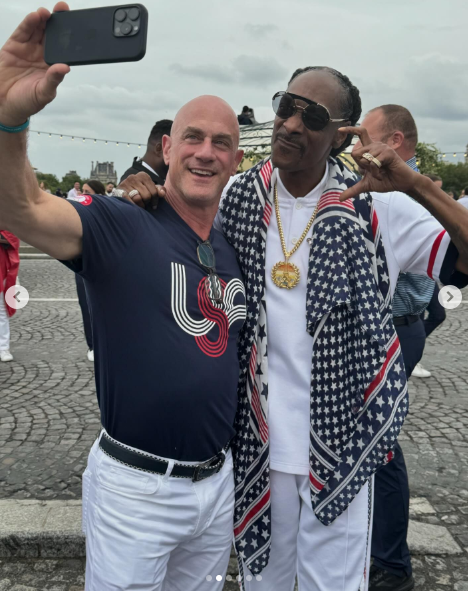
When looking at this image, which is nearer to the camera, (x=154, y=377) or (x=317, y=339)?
(x=154, y=377)

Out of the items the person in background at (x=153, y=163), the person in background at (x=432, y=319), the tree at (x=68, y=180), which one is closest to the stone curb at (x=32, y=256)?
the person in background at (x=153, y=163)

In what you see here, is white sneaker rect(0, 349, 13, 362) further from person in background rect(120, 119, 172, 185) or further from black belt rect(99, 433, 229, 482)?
black belt rect(99, 433, 229, 482)

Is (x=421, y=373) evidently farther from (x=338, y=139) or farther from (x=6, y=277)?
(x=6, y=277)

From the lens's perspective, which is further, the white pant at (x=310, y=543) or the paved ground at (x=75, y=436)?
the paved ground at (x=75, y=436)

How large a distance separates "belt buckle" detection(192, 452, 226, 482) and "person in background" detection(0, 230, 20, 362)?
5.28m

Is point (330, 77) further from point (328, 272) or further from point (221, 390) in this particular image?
point (221, 390)

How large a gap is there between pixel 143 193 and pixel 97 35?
0.76m

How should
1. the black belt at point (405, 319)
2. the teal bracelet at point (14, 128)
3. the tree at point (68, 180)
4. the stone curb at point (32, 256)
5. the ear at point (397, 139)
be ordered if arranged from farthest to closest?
1. the tree at point (68, 180)
2. the stone curb at point (32, 256)
3. the ear at point (397, 139)
4. the black belt at point (405, 319)
5. the teal bracelet at point (14, 128)

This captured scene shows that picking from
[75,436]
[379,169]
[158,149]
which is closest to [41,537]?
[75,436]

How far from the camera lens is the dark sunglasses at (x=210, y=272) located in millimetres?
1954

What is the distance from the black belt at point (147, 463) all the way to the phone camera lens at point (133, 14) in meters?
1.27

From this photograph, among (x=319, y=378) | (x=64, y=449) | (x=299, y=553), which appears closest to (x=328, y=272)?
(x=319, y=378)

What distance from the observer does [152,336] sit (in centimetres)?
183

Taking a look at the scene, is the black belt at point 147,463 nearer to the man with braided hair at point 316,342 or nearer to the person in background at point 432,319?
the man with braided hair at point 316,342
